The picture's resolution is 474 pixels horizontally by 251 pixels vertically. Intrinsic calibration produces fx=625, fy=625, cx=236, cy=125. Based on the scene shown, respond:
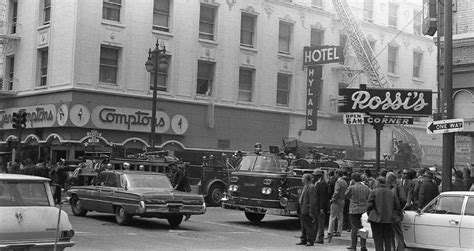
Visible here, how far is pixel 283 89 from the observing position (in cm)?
3881

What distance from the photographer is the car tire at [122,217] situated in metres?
16.5

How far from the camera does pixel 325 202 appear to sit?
617 inches

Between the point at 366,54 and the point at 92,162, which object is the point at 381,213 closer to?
the point at 92,162

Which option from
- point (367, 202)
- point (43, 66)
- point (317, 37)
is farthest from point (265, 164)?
point (317, 37)

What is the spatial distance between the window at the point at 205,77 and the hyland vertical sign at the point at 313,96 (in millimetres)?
6531

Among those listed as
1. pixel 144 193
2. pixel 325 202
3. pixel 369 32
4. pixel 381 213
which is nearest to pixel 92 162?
pixel 144 193

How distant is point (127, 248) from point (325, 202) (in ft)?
17.7

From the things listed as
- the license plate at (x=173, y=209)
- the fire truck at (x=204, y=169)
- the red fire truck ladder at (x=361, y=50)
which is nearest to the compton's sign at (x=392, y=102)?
the license plate at (x=173, y=209)

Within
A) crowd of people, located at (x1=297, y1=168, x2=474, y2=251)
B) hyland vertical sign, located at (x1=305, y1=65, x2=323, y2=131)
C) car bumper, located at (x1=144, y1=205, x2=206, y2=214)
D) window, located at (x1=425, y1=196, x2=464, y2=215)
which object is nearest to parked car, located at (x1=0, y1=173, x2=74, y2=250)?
crowd of people, located at (x1=297, y1=168, x2=474, y2=251)

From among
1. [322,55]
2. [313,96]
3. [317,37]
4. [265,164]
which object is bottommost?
[265,164]

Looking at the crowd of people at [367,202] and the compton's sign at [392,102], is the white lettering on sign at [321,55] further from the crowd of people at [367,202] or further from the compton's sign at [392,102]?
the crowd of people at [367,202]

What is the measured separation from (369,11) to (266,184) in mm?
27393

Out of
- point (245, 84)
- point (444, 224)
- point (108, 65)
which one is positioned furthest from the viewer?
point (245, 84)

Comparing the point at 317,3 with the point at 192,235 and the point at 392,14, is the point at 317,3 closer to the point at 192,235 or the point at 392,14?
the point at 392,14
